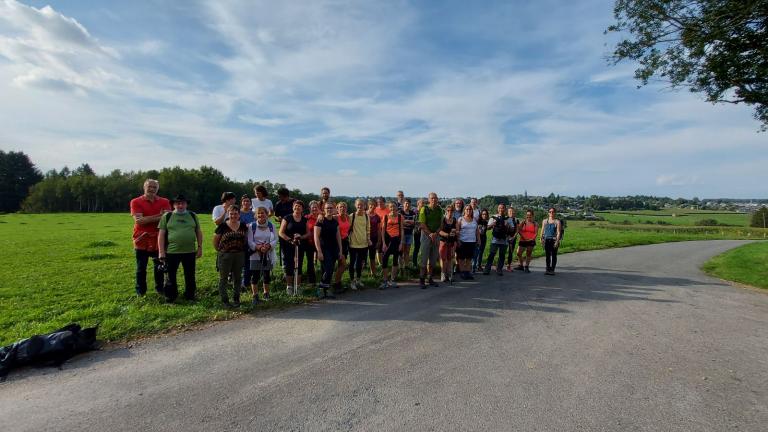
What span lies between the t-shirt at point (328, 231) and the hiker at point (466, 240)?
3.76 meters

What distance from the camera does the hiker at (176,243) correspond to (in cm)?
682

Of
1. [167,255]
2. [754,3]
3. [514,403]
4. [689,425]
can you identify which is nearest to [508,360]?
[514,403]

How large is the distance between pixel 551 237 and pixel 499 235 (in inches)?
62.5

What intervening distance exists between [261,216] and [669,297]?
9247mm

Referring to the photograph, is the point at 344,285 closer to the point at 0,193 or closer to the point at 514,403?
the point at 514,403

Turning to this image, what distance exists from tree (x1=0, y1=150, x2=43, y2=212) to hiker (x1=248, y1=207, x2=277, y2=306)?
95207mm

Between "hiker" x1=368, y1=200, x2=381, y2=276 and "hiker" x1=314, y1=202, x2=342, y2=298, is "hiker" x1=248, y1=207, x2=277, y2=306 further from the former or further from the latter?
"hiker" x1=368, y1=200, x2=381, y2=276

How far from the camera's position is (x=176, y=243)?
686cm

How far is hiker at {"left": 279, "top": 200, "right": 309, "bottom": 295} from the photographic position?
774cm

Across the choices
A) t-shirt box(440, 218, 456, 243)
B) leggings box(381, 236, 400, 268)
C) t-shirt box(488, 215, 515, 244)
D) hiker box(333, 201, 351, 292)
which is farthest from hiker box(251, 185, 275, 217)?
t-shirt box(488, 215, 515, 244)

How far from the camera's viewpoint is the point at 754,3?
8148mm

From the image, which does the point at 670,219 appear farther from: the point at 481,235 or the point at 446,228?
the point at 446,228

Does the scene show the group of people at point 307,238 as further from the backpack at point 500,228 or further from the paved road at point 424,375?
the paved road at point 424,375

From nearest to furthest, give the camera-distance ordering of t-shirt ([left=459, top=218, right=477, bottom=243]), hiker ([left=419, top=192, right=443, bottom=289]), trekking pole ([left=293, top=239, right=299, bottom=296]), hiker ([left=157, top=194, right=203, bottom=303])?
hiker ([left=157, top=194, right=203, bottom=303]), trekking pole ([left=293, top=239, right=299, bottom=296]), hiker ([left=419, top=192, right=443, bottom=289]), t-shirt ([left=459, top=218, right=477, bottom=243])
